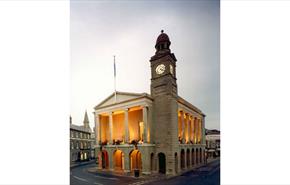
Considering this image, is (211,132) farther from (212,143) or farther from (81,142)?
(81,142)

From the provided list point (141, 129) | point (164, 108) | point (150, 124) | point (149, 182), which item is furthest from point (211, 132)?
point (149, 182)

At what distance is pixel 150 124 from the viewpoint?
530cm

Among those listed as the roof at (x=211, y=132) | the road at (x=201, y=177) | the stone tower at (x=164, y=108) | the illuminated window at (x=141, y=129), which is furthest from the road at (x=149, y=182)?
the illuminated window at (x=141, y=129)

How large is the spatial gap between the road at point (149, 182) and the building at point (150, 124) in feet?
0.46

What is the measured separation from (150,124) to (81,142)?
1.21 metres

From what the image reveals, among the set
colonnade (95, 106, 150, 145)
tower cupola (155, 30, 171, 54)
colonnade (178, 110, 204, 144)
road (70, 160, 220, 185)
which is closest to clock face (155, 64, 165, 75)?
tower cupola (155, 30, 171, 54)

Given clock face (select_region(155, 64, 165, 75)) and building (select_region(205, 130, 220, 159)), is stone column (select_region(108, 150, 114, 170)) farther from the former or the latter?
building (select_region(205, 130, 220, 159))

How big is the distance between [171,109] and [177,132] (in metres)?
0.39

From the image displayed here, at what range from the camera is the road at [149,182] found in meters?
5.31

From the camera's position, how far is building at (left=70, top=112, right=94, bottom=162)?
5398 mm
